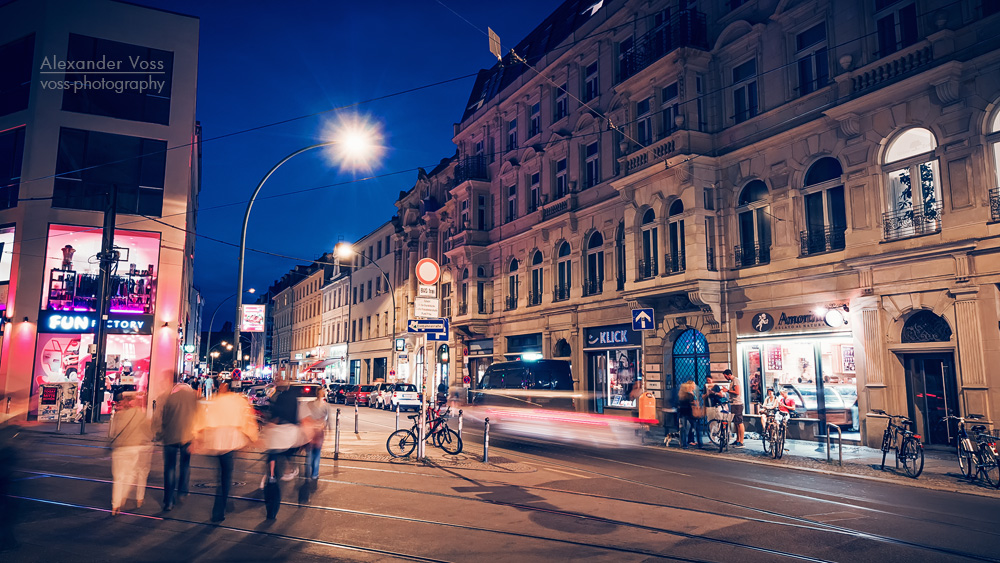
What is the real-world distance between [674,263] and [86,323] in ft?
78.5

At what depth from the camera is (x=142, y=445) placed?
17.1m

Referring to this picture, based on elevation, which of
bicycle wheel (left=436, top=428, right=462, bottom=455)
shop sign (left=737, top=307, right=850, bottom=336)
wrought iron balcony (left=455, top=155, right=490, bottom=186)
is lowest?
bicycle wheel (left=436, top=428, right=462, bottom=455)

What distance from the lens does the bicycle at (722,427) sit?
16594mm

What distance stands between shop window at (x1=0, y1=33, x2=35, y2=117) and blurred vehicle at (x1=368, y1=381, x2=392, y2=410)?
21497mm

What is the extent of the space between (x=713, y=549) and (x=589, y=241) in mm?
22064

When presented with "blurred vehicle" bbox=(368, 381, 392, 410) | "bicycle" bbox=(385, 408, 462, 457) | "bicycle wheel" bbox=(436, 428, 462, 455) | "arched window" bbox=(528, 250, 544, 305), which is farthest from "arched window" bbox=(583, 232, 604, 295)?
"blurred vehicle" bbox=(368, 381, 392, 410)

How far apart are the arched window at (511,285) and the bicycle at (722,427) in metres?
17.3

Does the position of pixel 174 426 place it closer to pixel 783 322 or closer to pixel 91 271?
pixel 783 322

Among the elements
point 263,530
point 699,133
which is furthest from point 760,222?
point 263,530

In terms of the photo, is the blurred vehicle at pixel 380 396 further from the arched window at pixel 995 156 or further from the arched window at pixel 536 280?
the arched window at pixel 995 156

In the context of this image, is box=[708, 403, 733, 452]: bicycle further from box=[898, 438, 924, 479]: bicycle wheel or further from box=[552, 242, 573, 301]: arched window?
box=[552, 242, 573, 301]: arched window

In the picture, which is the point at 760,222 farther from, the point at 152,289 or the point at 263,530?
the point at 152,289

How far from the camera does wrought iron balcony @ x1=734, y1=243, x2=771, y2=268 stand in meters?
20.4

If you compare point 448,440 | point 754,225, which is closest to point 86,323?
point 448,440
